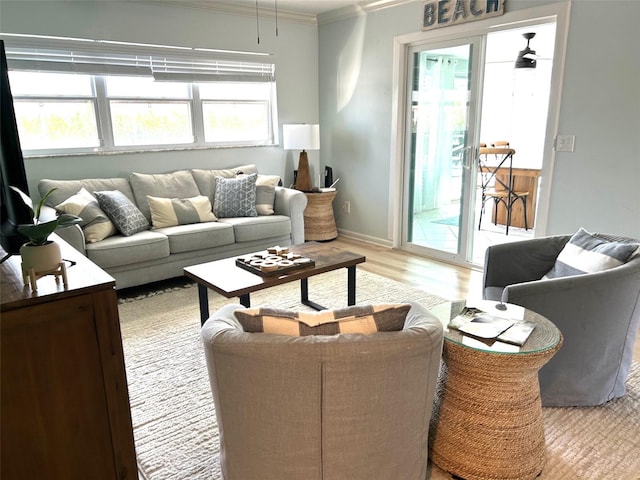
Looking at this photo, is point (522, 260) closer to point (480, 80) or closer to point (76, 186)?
point (480, 80)

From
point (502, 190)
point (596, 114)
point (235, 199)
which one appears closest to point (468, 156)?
point (596, 114)

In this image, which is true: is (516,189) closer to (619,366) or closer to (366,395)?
(619,366)

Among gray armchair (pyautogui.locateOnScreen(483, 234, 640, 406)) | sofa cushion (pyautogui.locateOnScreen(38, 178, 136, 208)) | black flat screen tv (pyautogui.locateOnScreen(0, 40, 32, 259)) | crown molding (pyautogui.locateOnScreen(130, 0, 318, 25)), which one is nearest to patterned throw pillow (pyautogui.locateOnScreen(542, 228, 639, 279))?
gray armchair (pyautogui.locateOnScreen(483, 234, 640, 406))

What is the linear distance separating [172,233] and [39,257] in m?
2.29

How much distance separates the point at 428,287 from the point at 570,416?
5.64ft

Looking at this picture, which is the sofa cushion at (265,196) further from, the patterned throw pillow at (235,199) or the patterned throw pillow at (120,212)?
the patterned throw pillow at (120,212)

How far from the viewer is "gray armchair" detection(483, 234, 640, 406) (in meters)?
1.95

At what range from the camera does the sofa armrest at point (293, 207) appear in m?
4.29

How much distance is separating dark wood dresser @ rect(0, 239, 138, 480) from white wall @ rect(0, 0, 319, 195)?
9.24ft

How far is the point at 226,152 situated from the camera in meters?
4.78

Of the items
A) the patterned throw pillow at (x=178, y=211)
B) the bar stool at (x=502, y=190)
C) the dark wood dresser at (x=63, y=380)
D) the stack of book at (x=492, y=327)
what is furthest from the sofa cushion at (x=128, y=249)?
the bar stool at (x=502, y=190)

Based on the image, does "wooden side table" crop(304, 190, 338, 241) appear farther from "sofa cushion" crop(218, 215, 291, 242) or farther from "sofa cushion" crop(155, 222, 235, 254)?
"sofa cushion" crop(155, 222, 235, 254)

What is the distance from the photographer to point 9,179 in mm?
1610

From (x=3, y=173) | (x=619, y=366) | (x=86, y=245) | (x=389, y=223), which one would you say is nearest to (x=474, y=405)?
(x=619, y=366)
